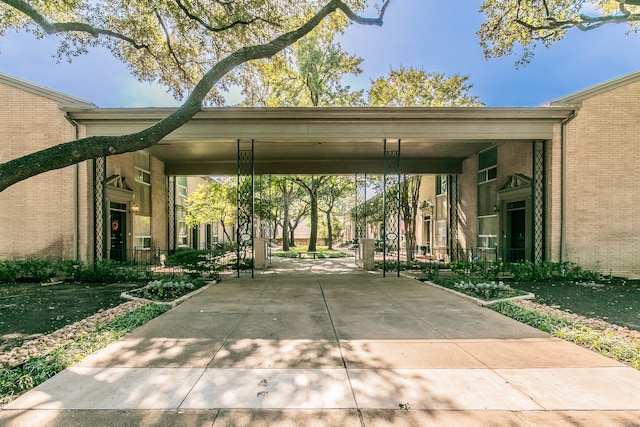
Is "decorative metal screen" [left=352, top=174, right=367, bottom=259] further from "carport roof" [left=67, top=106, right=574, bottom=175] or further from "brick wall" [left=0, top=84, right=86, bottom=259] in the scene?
"brick wall" [left=0, top=84, right=86, bottom=259]

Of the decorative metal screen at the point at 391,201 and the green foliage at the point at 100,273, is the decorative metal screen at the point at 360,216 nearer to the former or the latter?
the decorative metal screen at the point at 391,201

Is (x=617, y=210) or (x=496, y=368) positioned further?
(x=617, y=210)

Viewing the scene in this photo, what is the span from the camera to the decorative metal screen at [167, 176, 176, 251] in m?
16.9

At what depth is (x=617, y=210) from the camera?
1045 centimetres

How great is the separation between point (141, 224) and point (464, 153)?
14.5 m

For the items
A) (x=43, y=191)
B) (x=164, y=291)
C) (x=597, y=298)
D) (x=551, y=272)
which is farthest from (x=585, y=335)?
(x=43, y=191)

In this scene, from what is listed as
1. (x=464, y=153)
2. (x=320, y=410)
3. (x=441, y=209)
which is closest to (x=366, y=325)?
(x=320, y=410)

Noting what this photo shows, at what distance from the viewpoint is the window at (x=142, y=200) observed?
14211 millimetres

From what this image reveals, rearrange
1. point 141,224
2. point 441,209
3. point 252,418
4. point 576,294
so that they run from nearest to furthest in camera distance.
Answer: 1. point 252,418
2. point 576,294
3. point 141,224
4. point 441,209

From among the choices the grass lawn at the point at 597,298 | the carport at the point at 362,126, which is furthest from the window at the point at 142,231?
the grass lawn at the point at 597,298

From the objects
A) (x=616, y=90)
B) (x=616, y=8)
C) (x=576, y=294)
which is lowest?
(x=576, y=294)

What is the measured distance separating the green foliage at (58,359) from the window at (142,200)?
9462 mm

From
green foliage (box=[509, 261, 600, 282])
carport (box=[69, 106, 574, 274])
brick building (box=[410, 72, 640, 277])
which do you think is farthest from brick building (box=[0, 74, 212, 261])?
brick building (box=[410, 72, 640, 277])

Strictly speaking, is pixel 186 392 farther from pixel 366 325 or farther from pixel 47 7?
pixel 47 7
